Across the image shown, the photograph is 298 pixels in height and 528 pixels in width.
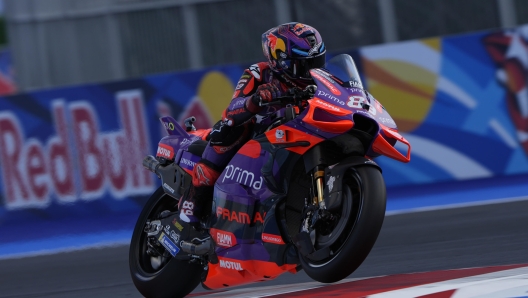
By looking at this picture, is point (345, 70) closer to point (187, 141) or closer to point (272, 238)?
point (272, 238)

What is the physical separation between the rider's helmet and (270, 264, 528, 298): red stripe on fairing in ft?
4.00

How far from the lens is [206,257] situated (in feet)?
19.2

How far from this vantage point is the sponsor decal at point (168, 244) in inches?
235

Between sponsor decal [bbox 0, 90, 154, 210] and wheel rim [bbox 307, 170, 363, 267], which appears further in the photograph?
sponsor decal [bbox 0, 90, 154, 210]

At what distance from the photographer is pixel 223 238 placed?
5570mm

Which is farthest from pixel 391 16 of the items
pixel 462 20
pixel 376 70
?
pixel 376 70

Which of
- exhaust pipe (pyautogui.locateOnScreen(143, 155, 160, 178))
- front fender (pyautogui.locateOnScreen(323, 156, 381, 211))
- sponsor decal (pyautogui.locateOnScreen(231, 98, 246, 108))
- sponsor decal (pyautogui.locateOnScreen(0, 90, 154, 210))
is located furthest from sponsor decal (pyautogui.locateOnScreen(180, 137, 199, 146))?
sponsor decal (pyautogui.locateOnScreen(0, 90, 154, 210))

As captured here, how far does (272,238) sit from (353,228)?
0.62m

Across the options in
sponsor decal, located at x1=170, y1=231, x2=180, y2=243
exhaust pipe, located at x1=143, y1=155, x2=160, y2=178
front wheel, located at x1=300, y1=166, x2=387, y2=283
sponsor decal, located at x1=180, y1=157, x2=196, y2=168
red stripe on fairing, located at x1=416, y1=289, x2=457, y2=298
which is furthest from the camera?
exhaust pipe, located at x1=143, y1=155, x2=160, y2=178

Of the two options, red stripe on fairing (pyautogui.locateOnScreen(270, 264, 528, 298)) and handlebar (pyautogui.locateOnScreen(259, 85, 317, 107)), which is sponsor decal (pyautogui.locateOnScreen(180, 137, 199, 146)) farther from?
red stripe on fairing (pyautogui.locateOnScreen(270, 264, 528, 298))

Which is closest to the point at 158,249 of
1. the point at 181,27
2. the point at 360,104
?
the point at 360,104

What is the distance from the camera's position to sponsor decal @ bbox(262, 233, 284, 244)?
203 inches

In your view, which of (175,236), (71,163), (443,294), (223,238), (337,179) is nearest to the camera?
(443,294)

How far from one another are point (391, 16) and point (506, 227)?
28.4ft
